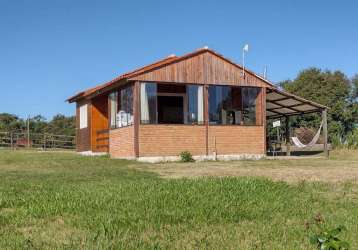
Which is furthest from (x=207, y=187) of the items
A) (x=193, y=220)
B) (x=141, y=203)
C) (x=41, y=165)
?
(x=41, y=165)

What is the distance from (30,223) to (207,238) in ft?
6.56

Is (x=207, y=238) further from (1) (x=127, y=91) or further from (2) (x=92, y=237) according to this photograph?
(1) (x=127, y=91)

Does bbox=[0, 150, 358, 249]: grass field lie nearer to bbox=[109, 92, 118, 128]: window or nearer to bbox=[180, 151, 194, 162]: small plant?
bbox=[180, 151, 194, 162]: small plant

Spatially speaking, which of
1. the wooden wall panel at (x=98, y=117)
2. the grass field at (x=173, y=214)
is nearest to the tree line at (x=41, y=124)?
the wooden wall panel at (x=98, y=117)

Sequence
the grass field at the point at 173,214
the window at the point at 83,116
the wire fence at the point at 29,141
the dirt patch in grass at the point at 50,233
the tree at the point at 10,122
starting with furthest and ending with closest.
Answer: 1. the tree at the point at 10,122
2. the wire fence at the point at 29,141
3. the window at the point at 83,116
4. the grass field at the point at 173,214
5. the dirt patch in grass at the point at 50,233

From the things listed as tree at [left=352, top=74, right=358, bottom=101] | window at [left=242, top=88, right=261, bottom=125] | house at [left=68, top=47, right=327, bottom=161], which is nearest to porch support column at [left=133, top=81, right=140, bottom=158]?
house at [left=68, top=47, right=327, bottom=161]

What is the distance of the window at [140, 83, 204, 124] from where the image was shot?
18.0 meters

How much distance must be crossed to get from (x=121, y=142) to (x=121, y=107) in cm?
139

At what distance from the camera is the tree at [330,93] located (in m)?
43.8

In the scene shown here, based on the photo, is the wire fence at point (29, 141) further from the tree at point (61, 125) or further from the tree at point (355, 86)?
the tree at point (355, 86)

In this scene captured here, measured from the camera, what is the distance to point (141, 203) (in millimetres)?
6746

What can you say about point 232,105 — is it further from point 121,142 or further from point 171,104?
point 121,142

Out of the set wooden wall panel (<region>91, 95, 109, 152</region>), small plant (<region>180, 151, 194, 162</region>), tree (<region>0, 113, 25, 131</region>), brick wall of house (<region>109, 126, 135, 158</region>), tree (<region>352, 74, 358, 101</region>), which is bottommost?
small plant (<region>180, 151, 194, 162</region>)

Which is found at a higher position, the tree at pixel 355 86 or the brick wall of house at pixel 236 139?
the tree at pixel 355 86
